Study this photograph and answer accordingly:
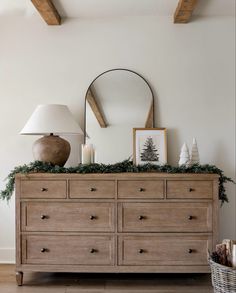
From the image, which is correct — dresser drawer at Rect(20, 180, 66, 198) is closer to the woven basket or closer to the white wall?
the white wall

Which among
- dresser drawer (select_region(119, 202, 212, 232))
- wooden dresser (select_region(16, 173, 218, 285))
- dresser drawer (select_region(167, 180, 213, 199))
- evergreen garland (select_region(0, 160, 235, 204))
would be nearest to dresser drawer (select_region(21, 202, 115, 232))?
wooden dresser (select_region(16, 173, 218, 285))

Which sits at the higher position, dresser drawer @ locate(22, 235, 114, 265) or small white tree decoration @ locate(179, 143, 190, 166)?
small white tree decoration @ locate(179, 143, 190, 166)

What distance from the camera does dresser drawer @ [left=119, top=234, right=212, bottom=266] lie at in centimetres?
319

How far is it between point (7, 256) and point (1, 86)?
1686 millimetres

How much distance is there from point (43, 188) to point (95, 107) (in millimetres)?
1021

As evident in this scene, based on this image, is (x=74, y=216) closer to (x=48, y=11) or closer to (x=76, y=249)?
(x=76, y=249)

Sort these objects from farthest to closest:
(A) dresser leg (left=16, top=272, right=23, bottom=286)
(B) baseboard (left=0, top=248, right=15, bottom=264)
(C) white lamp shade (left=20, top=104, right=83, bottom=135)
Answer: (B) baseboard (left=0, top=248, right=15, bottom=264)
(C) white lamp shade (left=20, top=104, right=83, bottom=135)
(A) dresser leg (left=16, top=272, right=23, bottom=286)

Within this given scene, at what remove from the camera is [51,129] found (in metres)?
3.34

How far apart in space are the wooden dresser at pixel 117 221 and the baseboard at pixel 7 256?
2.15 ft

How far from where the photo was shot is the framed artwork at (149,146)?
3.72m

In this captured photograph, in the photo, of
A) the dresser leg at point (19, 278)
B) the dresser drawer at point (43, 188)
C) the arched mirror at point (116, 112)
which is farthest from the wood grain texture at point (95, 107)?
the dresser leg at point (19, 278)

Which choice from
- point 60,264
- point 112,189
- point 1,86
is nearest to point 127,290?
point 60,264

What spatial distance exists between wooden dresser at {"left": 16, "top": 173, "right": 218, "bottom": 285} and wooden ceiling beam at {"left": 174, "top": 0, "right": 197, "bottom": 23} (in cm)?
146

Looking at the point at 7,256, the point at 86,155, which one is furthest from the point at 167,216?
the point at 7,256
